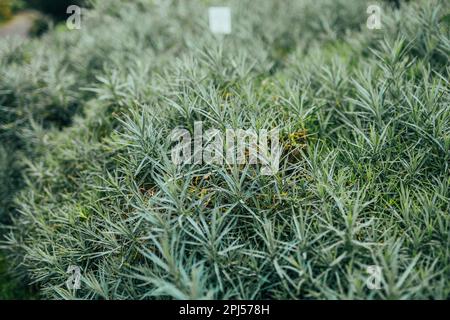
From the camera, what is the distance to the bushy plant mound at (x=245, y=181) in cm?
252

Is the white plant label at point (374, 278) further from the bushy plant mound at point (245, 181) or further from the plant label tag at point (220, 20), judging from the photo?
the plant label tag at point (220, 20)

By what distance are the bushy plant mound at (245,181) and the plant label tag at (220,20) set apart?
0.91 metres

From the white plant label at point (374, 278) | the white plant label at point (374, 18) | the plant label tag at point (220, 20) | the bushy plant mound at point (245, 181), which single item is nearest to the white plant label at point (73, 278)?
the bushy plant mound at point (245, 181)

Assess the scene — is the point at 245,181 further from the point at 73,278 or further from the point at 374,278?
the point at 73,278

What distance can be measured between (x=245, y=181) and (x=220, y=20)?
11.8 ft

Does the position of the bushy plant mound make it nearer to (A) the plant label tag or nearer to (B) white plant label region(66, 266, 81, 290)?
(B) white plant label region(66, 266, 81, 290)

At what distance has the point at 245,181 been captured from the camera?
294 centimetres

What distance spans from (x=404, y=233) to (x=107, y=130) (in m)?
2.69

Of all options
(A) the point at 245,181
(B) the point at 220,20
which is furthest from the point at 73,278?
(B) the point at 220,20

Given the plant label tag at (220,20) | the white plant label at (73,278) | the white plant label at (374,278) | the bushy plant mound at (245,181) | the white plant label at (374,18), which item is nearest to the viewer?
the white plant label at (374,278)

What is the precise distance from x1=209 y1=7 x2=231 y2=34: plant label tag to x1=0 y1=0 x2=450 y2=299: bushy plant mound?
910mm

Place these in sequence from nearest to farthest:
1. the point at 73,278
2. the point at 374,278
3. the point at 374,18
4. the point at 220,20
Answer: the point at 374,278 → the point at 73,278 → the point at 374,18 → the point at 220,20

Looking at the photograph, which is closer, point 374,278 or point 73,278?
point 374,278
